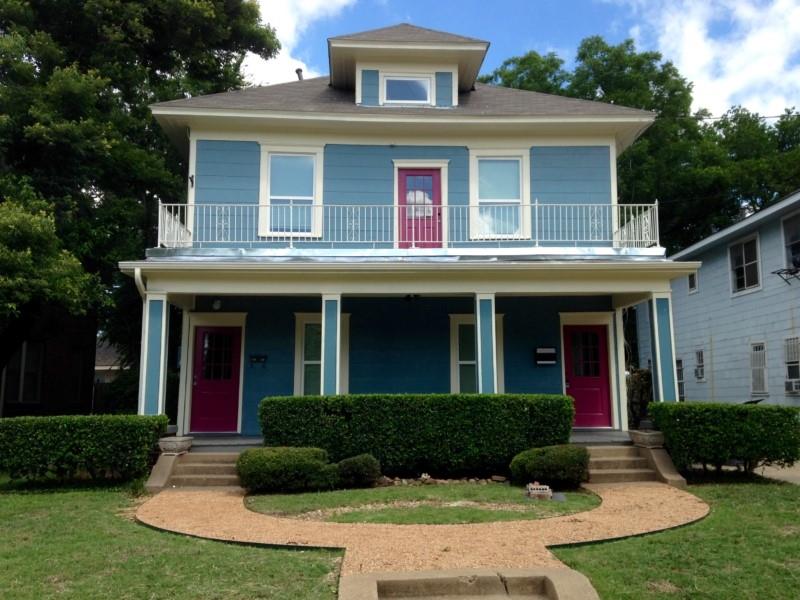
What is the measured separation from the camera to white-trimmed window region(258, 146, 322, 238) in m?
12.4

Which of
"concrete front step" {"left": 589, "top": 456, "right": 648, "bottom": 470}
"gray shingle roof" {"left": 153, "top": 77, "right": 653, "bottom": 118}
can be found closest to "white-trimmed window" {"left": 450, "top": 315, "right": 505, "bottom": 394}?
"concrete front step" {"left": 589, "top": 456, "right": 648, "bottom": 470}

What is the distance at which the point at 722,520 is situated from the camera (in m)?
6.88

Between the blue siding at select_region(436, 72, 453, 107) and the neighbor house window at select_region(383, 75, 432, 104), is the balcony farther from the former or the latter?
the neighbor house window at select_region(383, 75, 432, 104)

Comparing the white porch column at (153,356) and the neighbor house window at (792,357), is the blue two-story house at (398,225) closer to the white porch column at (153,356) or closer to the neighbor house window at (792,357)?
the white porch column at (153,356)

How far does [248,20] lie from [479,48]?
8410mm

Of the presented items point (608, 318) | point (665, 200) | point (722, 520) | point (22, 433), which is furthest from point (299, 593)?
point (665, 200)

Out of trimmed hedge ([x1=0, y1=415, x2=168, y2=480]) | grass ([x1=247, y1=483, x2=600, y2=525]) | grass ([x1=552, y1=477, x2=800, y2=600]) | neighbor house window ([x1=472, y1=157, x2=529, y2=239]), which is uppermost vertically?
neighbor house window ([x1=472, y1=157, x2=529, y2=239])

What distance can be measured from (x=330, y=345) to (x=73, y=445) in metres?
4.01

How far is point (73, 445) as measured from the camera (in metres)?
9.35

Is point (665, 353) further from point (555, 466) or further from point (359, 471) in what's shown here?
point (359, 471)

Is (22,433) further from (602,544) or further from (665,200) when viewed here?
(665,200)

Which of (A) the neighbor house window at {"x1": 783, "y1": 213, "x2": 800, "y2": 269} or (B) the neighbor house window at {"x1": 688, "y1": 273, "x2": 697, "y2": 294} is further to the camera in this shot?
(B) the neighbor house window at {"x1": 688, "y1": 273, "x2": 697, "y2": 294}

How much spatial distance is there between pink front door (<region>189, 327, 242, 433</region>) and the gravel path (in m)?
4.01

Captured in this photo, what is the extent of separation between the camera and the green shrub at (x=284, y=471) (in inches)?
→ 349
